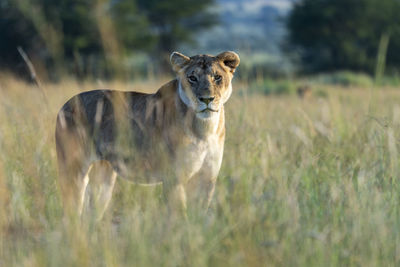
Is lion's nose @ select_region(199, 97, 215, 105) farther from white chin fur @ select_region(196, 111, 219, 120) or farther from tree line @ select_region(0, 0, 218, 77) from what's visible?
tree line @ select_region(0, 0, 218, 77)

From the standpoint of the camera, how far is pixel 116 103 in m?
4.53

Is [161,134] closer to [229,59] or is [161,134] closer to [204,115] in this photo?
[204,115]

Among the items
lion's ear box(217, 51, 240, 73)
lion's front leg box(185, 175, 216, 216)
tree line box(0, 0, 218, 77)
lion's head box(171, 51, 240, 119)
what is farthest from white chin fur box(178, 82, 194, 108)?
tree line box(0, 0, 218, 77)

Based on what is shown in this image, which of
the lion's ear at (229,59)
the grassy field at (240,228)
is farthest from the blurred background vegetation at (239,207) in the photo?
the lion's ear at (229,59)

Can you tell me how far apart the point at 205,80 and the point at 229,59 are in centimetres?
37

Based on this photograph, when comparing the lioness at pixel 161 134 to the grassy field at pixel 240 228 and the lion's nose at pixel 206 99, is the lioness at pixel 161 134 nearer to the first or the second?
the lion's nose at pixel 206 99

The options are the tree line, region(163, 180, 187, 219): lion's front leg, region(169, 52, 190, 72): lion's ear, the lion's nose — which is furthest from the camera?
the tree line

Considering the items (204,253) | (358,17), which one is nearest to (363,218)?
(204,253)

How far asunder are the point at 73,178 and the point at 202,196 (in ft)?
3.18

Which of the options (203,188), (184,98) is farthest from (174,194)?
(184,98)

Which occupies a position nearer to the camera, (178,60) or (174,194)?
(174,194)

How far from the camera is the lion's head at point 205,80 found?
397cm

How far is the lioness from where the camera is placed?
4020 mm

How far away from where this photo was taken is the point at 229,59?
4.34 metres
